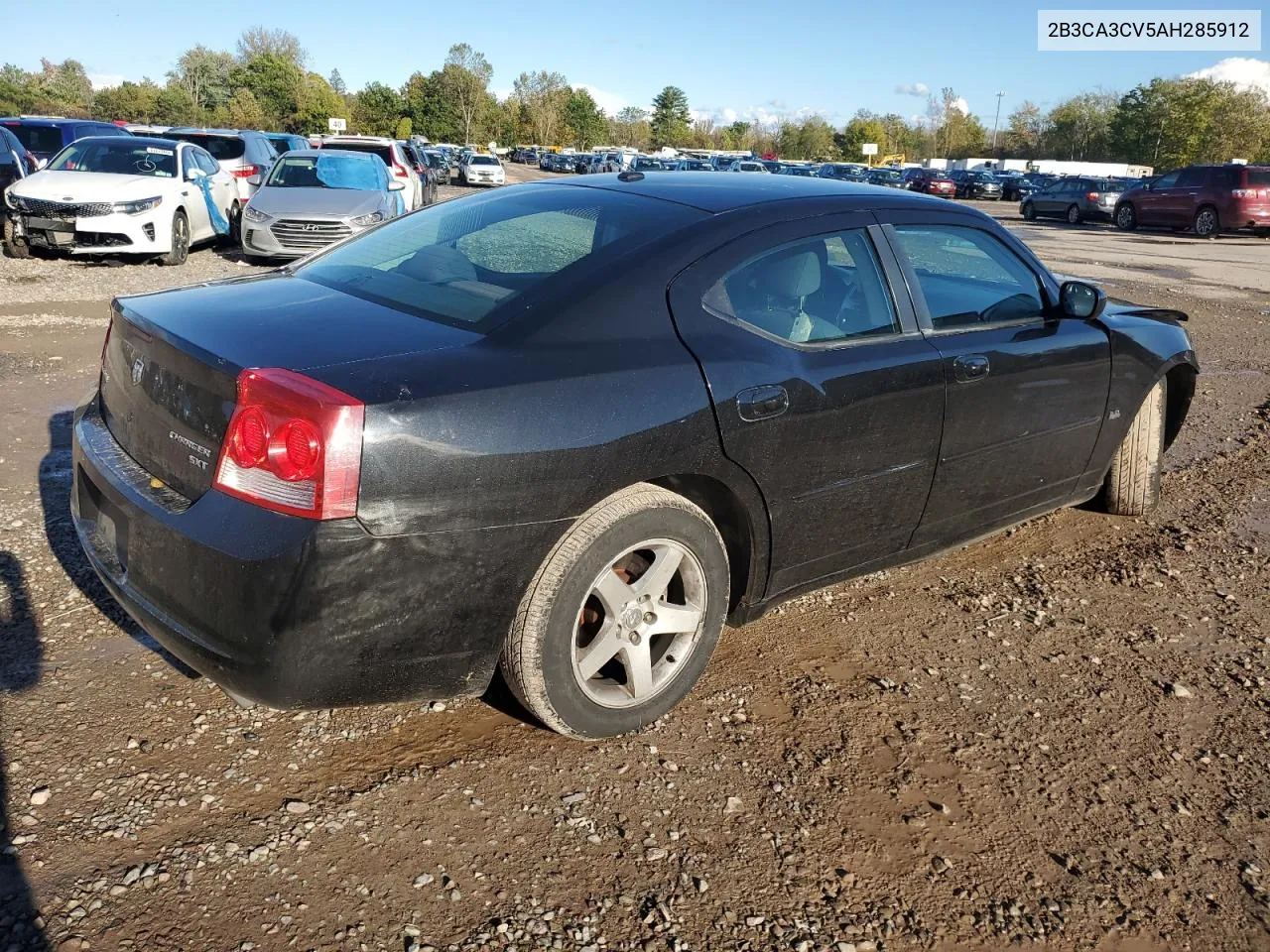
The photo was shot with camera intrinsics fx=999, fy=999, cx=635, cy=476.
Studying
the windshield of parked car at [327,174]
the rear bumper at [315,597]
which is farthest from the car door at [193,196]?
the rear bumper at [315,597]

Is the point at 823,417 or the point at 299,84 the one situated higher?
the point at 299,84

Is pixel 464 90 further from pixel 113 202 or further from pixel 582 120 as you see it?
pixel 113 202

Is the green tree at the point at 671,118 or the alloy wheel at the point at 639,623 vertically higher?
the green tree at the point at 671,118

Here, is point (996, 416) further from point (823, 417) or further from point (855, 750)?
point (855, 750)

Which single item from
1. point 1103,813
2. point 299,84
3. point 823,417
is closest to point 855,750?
point 1103,813

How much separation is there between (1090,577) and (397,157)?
48.2ft

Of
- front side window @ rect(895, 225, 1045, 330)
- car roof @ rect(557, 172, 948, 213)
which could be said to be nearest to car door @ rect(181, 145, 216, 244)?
car roof @ rect(557, 172, 948, 213)

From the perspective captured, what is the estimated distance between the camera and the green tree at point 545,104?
327 ft

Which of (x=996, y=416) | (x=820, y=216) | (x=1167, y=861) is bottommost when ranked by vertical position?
(x=1167, y=861)

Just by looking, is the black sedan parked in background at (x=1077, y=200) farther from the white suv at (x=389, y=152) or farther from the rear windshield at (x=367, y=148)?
the rear windshield at (x=367, y=148)

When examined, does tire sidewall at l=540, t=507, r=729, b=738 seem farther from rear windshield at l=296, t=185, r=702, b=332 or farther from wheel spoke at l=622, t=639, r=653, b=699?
rear windshield at l=296, t=185, r=702, b=332

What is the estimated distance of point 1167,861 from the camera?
2566mm

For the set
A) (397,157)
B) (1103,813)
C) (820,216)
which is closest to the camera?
(1103,813)

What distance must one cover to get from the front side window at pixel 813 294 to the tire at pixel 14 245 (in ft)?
38.9
